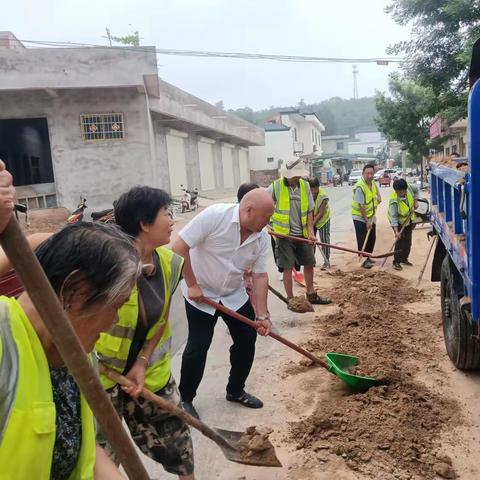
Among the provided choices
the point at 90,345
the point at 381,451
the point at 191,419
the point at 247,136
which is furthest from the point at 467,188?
the point at 247,136

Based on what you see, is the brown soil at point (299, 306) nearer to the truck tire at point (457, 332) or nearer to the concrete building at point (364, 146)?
the truck tire at point (457, 332)

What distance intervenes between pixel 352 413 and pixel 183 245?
1.55 metres

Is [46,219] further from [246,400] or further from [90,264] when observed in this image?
[90,264]

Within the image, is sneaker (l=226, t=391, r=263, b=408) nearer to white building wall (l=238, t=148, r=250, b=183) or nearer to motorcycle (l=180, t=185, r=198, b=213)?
motorcycle (l=180, t=185, r=198, b=213)

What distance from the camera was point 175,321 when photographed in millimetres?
6066

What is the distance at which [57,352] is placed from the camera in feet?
4.03

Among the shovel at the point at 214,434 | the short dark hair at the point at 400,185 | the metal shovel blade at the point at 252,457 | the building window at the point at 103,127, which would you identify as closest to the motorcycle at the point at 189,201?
the building window at the point at 103,127

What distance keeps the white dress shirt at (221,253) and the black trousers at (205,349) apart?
0.29 feet

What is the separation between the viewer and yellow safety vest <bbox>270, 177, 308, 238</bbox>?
670cm

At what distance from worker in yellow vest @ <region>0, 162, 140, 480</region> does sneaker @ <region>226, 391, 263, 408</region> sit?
95.2 inches

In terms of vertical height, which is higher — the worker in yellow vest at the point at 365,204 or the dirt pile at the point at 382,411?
the worker in yellow vest at the point at 365,204

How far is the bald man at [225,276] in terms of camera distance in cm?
344

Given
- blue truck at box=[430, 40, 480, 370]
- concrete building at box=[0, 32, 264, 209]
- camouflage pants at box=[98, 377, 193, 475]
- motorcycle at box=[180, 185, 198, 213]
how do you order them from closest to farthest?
camouflage pants at box=[98, 377, 193, 475], blue truck at box=[430, 40, 480, 370], concrete building at box=[0, 32, 264, 209], motorcycle at box=[180, 185, 198, 213]

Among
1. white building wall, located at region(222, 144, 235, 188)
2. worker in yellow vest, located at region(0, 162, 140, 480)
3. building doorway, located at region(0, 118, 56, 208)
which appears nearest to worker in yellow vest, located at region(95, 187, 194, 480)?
worker in yellow vest, located at region(0, 162, 140, 480)
